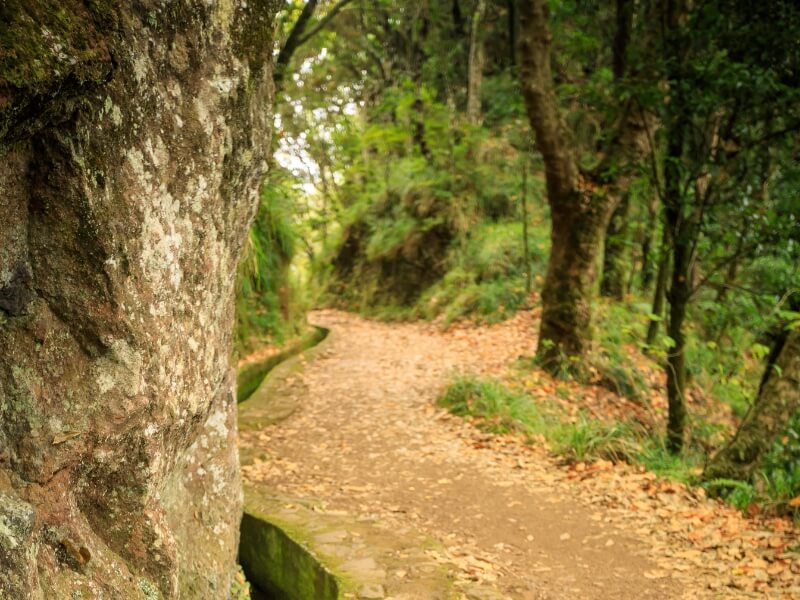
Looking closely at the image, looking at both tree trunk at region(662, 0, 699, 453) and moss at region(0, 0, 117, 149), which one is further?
tree trunk at region(662, 0, 699, 453)

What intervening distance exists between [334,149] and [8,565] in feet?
66.7

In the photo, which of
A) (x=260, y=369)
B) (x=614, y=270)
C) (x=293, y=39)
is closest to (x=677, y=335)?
(x=614, y=270)

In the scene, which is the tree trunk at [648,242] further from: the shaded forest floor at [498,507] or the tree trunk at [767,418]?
the shaded forest floor at [498,507]

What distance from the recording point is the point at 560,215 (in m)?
9.04

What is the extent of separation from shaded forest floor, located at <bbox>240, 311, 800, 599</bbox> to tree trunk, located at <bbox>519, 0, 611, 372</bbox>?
0.75 metres

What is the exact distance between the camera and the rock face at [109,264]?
2254 mm

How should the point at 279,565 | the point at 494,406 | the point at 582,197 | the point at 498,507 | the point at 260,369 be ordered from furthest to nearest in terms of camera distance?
the point at 260,369 → the point at 582,197 → the point at 494,406 → the point at 498,507 → the point at 279,565

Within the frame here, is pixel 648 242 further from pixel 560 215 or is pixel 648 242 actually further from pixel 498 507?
pixel 498 507

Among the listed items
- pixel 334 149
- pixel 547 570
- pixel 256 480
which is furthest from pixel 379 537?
pixel 334 149

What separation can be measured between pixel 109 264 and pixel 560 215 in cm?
741

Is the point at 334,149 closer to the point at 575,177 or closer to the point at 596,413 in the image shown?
the point at 575,177

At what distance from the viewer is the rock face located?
7.39ft

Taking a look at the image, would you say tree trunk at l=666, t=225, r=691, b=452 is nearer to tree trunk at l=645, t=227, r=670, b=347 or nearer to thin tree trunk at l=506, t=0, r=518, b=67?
tree trunk at l=645, t=227, r=670, b=347

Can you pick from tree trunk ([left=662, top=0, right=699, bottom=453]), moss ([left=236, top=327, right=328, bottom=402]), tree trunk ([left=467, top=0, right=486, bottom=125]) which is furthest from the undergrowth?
tree trunk ([left=467, top=0, right=486, bottom=125])
